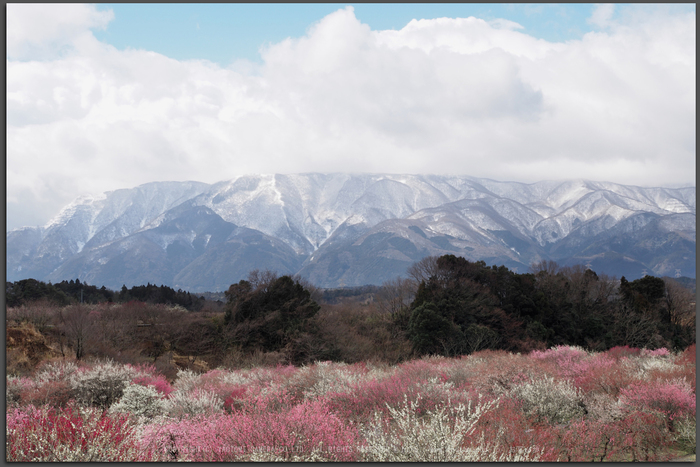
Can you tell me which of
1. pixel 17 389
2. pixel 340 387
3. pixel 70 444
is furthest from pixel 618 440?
pixel 17 389

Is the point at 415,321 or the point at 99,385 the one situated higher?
the point at 99,385

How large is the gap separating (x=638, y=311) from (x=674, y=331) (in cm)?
400

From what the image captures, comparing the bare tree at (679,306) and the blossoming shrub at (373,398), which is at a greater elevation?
the blossoming shrub at (373,398)

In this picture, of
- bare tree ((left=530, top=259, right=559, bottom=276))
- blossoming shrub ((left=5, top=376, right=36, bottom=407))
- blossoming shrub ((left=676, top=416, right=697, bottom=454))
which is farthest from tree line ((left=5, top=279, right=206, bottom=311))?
bare tree ((left=530, top=259, right=559, bottom=276))

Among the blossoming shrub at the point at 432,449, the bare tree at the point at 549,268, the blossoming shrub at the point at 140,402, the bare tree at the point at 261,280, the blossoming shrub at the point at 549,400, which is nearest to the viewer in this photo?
the blossoming shrub at the point at 432,449

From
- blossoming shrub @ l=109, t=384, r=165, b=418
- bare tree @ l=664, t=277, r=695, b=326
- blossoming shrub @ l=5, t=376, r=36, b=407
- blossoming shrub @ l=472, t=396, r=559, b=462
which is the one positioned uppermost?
blossoming shrub @ l=472, t=396, r=559, b=462

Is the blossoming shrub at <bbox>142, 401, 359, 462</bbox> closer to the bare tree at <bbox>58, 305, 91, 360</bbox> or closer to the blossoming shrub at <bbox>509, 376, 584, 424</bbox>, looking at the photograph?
the blossoming shrub at <bbox>509, 376, 584, 424</bbox>

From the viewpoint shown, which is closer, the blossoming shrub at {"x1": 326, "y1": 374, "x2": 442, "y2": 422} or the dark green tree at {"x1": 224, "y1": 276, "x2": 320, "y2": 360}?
the blossoming shrub at {"x1": 326, "y1": 374, "x2": 442, "y2": 422}

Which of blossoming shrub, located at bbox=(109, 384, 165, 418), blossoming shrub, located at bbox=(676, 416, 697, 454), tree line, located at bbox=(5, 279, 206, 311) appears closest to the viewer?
blossoming shrub, located at bbox=(676, 416, 697, 454)

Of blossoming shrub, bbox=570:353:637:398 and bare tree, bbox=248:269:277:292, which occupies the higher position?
blossoming shrub, bbox=570:353:637:398

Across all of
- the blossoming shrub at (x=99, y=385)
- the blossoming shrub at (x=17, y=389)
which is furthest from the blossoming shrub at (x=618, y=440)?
the blossoming shrub at (x=17, y=389)

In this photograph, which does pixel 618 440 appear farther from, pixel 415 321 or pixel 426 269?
pixel 426 269

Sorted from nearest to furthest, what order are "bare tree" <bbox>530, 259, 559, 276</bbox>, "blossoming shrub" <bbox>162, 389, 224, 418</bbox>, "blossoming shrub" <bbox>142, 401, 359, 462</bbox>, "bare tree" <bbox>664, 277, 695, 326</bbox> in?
1. "blossoming shrub" <bbox>142, 401, 359, 462</bbox>
2. "blossoming shrub" <bbox>162, 389, 224, 418</bbox>
3. "bare tree" <bbox>664, 277, 695, 326</bbox>
4. "bare tree" <bbox>530, 259, 559, 276</bbox>

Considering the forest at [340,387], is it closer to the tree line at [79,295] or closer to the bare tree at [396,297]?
the tree line at [79,295]
